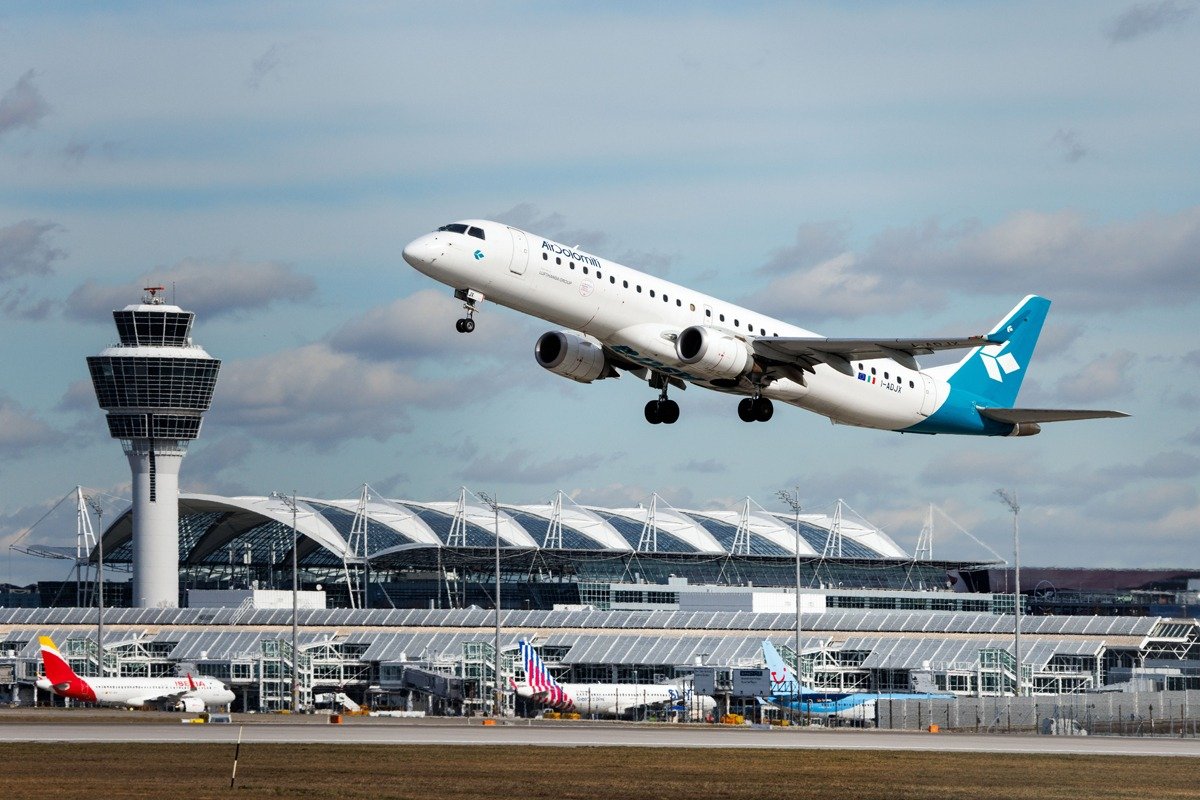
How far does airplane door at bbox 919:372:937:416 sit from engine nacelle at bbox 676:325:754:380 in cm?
1193

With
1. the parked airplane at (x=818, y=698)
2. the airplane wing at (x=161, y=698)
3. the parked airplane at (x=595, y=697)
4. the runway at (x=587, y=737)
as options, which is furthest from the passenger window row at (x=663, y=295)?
the airplane wing at (x=161, y=698)

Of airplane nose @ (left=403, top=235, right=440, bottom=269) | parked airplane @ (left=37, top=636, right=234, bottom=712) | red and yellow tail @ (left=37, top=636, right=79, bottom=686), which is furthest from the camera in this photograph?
parked airplane @ (left=37, top=636, right=234, bottom=712)

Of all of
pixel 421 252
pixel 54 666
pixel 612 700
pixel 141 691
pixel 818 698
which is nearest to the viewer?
pixel 421 252

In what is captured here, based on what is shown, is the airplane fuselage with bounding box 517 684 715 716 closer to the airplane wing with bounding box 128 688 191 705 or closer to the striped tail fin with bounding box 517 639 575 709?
the striped tail fin with bounding box 517 639 575 709

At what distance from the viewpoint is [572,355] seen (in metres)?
64.4

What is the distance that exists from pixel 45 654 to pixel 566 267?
225ft

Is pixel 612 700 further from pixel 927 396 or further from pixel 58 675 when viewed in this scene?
pixel 927 396

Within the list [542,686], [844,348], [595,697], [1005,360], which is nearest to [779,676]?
[595,697]

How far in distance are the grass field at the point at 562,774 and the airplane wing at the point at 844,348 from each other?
563 inches

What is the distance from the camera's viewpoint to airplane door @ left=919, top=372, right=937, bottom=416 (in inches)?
2849

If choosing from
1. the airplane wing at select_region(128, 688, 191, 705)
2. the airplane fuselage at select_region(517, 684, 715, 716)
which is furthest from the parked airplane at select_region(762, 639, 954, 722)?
the airplane wing at select_region(128, 688, 191, 705)

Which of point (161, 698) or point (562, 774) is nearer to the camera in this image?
point (562, 774)

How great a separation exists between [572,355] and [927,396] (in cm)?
1622

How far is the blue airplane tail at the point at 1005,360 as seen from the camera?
75.1 meters
